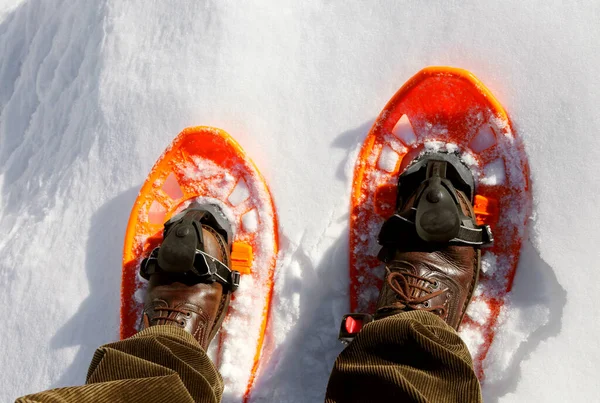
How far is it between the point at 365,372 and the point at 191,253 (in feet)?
2.17

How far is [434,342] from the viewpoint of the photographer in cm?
112

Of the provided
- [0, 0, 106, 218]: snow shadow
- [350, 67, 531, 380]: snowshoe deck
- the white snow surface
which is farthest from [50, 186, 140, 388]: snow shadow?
[350, 67, 531, 380]: snowshoe deck

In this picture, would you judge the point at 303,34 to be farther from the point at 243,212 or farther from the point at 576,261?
the point at 576,261

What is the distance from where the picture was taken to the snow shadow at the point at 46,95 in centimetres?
204

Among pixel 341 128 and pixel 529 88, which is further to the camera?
pixel 341 128

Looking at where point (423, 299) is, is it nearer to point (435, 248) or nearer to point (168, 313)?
point (435, 248)

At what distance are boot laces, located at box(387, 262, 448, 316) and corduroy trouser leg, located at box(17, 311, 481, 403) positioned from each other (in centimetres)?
18

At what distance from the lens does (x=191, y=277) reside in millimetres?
1639

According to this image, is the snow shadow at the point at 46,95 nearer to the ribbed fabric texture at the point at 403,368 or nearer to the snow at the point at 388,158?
the snow at the point at 388,158

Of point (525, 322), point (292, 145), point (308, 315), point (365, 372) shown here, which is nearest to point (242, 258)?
point (308, 315)

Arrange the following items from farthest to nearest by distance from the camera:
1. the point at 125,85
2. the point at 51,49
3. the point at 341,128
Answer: the point at 51,49
the point at 125,85
the point at 341,128

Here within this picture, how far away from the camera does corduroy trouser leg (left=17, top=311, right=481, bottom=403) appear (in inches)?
41.8

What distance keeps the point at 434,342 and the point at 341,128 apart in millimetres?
854

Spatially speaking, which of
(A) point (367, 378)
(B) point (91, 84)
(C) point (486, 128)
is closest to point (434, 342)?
(A) point (367, 378)
